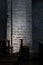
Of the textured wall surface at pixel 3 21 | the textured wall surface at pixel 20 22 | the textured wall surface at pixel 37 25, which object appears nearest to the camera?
the textured wall surface at pixel 20 22

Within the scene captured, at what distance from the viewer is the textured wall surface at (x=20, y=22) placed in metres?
8.49

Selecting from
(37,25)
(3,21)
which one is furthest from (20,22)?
(37,25)

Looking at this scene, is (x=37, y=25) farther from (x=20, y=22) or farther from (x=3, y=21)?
(x=3, y=21)

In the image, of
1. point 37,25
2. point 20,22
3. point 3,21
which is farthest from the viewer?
point 37,25

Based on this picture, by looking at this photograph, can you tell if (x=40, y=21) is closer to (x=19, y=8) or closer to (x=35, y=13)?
(x=35, y=13)

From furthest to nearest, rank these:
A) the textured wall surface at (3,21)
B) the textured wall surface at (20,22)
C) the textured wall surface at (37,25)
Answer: the textured wall surface at (37,25)
the textured wall surface at (3,21)
the textured wall surface at (20,22)

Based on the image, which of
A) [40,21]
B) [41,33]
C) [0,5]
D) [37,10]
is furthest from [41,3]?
[0,5]

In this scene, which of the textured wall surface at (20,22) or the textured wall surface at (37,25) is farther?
the textured wall surface at (37,25)

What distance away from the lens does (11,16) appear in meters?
8.50

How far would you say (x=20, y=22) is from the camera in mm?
8508

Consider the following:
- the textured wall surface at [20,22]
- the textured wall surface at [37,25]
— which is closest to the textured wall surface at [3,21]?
the textured wall surface at [20,22]

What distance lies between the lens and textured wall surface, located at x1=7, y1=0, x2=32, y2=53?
849 centimetres

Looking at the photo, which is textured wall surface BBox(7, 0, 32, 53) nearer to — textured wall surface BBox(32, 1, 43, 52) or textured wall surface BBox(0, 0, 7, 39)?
textured wall surface BBox(0, 0, 7, 39)

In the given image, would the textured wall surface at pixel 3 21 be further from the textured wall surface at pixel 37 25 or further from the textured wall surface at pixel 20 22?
the textured wall surface at pixel 37 25
